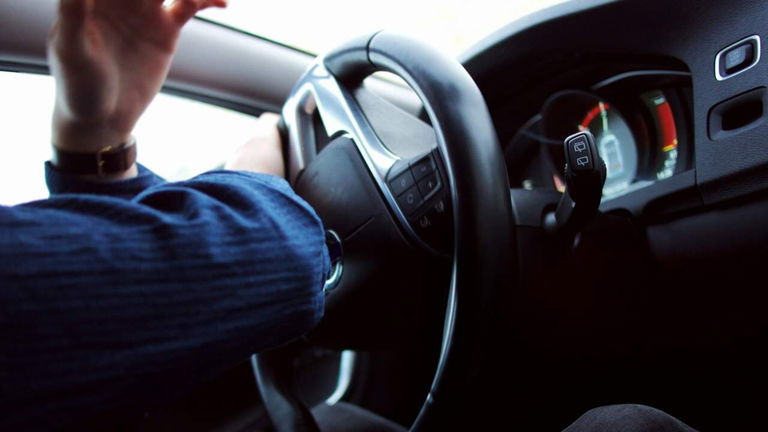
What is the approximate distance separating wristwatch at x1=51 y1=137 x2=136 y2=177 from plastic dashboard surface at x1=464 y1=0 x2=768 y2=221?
569mm

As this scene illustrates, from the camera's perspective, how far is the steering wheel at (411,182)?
52 cm

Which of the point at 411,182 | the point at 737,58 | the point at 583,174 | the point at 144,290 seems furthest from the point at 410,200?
the point at 737,58

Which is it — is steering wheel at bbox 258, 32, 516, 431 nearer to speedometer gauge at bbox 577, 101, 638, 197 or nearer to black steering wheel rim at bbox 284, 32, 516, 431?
black steering wheel rim at bbox 284, 32, 516, 431

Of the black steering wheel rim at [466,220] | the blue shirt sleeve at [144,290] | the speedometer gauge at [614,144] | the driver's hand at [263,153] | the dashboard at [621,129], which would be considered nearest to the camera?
the blue shirt sleeve at [144,290]

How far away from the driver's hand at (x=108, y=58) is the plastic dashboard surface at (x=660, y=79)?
1.80ft

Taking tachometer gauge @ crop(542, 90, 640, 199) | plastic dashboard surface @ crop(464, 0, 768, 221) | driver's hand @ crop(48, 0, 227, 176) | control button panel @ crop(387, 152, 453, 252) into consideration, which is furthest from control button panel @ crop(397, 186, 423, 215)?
tachometer gauge @ crop(542, 90, 640, 199)

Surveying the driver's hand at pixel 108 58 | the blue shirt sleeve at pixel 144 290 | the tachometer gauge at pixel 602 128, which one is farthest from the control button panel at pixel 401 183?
the tachometer gauge at pixel 602 128

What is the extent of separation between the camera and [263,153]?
78 centimetres

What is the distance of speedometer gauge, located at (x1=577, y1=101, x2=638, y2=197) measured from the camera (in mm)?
993

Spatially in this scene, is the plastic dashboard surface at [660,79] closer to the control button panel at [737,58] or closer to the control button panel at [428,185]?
the control button panel at [737,58]

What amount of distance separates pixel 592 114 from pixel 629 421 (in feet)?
2.15

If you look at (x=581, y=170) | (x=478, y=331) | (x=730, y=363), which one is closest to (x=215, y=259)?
(x=478, y=331)

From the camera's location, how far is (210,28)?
1.09 metres

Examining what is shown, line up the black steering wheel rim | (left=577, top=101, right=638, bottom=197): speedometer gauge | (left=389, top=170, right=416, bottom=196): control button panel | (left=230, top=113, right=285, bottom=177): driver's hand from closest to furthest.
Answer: the black steering wheel rim
(left=389, top=170, right=416, bottom=196): control button panel
(left=230, top=113, right=285, bottom=177): driver's hand
(left=577, top=101, right=638, bottom=197): speedometer gauge
